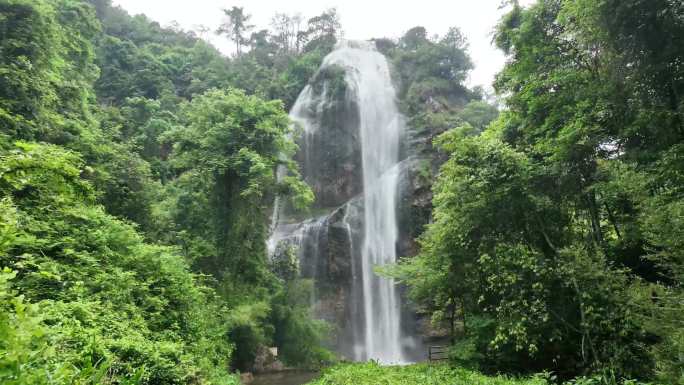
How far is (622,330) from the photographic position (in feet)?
27.6

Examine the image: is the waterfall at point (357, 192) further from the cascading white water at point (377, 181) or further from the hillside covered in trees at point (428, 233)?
the hillside covered in trees at point (428, 233)

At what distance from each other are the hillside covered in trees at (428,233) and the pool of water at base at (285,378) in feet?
2.18

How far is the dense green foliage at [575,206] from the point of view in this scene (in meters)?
8.08

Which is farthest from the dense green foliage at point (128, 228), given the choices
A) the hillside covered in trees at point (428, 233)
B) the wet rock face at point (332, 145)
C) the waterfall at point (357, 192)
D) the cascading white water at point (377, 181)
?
the wet rock face at point (332, 145)

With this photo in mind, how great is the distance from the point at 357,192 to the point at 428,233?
560 inches

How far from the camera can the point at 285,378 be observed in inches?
603

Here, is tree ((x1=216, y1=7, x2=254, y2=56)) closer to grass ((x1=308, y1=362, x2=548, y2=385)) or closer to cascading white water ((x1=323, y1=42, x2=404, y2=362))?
cascading white water ((x1=323, y1=42, x2=404, y2=362))

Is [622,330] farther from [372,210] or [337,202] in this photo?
[337,202]

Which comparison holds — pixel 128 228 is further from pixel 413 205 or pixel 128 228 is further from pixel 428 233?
pixel 413 205

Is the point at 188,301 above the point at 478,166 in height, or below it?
below

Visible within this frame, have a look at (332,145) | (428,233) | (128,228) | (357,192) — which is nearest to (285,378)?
(428,233)

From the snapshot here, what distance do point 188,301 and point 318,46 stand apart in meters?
36.4

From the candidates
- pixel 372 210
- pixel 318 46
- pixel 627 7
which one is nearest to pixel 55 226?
pixel 627 7

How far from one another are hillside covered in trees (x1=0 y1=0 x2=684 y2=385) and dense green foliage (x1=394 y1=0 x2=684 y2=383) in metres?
0.05
